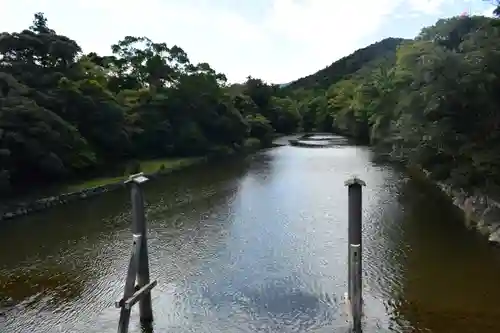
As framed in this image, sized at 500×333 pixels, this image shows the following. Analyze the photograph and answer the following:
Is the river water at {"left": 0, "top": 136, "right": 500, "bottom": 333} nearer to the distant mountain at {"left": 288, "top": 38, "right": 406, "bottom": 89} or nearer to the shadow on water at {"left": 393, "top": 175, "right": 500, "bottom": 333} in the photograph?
the shadow on water at {"left": 393, "top": 175, "right": 500, "bottom": 333}

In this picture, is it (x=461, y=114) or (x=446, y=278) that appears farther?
(x=461, y=114)

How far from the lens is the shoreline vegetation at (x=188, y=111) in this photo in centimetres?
1598

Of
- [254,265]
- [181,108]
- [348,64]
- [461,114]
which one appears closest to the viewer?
[254,265]

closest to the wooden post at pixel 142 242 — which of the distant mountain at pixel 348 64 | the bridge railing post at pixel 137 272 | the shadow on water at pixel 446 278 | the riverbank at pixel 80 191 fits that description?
the bridge railing post at pixel 137 272

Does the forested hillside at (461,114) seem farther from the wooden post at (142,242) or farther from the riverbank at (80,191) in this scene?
the riverbank at (80,191)

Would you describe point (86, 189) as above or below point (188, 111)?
below

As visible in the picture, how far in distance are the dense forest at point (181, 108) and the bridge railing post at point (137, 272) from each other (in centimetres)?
1095

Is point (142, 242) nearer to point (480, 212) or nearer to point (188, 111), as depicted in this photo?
point (480, 212)

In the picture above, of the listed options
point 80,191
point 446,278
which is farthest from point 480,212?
point 80,191

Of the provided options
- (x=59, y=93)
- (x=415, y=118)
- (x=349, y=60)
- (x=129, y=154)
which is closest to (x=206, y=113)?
(x=129, y=154)

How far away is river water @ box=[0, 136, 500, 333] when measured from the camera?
992 centimetres

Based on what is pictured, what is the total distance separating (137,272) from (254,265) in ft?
15.6

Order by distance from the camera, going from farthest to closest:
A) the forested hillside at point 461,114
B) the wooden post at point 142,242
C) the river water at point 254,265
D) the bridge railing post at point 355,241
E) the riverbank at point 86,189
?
the riverbank at point 86,189, the forested hillside at point 461,114, the river water at point 254,265, the wooden post at point 142,242, the bridge railing post at point 355,241

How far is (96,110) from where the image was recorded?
94.2 ft
